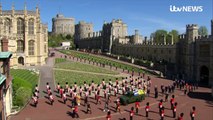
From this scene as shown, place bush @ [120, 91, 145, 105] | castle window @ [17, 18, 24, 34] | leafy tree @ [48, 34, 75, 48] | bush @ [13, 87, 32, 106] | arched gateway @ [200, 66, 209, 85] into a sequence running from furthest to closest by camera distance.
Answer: leafy tree @ [48, 34, 75, 48], castle window @ [17, 18, 24, 34], arched gateway @ [200, 66, 209, 85], bush @ [120, 91, 145, 105], bush @ [13, 87, 32, 106]

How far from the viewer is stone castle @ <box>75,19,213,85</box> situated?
54.2m

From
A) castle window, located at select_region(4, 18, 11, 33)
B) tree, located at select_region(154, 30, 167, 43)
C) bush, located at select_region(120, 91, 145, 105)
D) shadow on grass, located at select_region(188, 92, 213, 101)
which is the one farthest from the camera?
tree, located at select_region(154, 30, 167, 43)

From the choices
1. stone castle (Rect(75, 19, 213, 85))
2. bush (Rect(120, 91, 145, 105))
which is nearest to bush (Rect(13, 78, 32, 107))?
bush (Rect(120, 91, 145, 105))

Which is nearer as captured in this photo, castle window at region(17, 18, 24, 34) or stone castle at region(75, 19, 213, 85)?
stone castle at region(75, 19, 213, 85)

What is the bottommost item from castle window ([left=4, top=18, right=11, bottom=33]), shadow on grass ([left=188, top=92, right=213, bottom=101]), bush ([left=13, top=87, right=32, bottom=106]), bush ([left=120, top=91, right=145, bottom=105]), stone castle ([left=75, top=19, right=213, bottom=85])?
shadow on grass ([left=188, top=92, right=213, bottom=101])

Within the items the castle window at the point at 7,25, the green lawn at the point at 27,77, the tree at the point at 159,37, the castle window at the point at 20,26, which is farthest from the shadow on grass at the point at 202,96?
the tree at the point at 159,37

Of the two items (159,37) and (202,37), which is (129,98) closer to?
(202,37)


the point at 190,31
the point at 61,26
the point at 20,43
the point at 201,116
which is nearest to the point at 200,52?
the point at 190,31

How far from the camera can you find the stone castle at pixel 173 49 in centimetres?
5416

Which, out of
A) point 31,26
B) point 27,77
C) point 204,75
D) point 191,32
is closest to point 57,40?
point 31,26

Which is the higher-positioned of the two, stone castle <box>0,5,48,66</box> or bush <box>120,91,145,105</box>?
stone castle <box>0,5,48,66</box>

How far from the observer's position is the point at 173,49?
7544 centimetres

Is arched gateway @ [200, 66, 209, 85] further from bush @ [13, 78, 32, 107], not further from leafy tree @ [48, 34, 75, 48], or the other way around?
leafy tree @ [48, 34, 75, 48]

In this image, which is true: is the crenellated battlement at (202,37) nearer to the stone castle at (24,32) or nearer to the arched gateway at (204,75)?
the arched gateway at (204,75)
